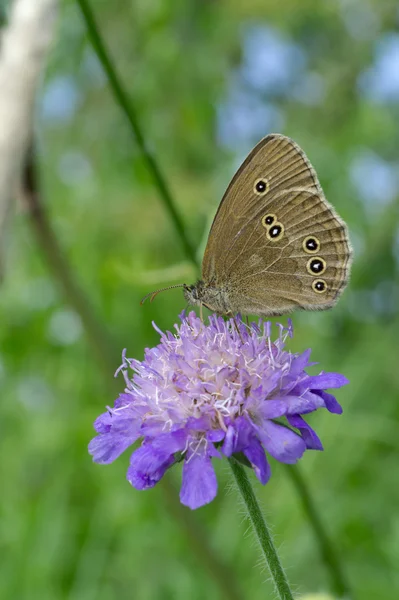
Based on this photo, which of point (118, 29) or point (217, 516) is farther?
point (118, 29)

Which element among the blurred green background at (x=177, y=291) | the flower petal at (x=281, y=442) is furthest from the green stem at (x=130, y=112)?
the flower petal at (x=281, y=442)

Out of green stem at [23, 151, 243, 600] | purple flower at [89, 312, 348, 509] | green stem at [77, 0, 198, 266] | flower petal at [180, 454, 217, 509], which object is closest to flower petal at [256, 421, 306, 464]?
purple flower at [89, 312, 348, 509]

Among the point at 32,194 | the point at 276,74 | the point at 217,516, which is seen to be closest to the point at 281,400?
the point at 32,194

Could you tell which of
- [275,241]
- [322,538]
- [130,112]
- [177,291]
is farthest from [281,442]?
[177,291]

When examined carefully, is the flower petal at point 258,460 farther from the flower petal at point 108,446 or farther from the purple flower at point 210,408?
the flower petal at point 108,446

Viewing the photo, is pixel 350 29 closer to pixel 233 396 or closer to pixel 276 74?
pixel 276 74

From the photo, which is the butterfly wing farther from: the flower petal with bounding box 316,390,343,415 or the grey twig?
the grey twig

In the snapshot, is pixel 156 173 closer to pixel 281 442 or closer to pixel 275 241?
pixel 275 241
